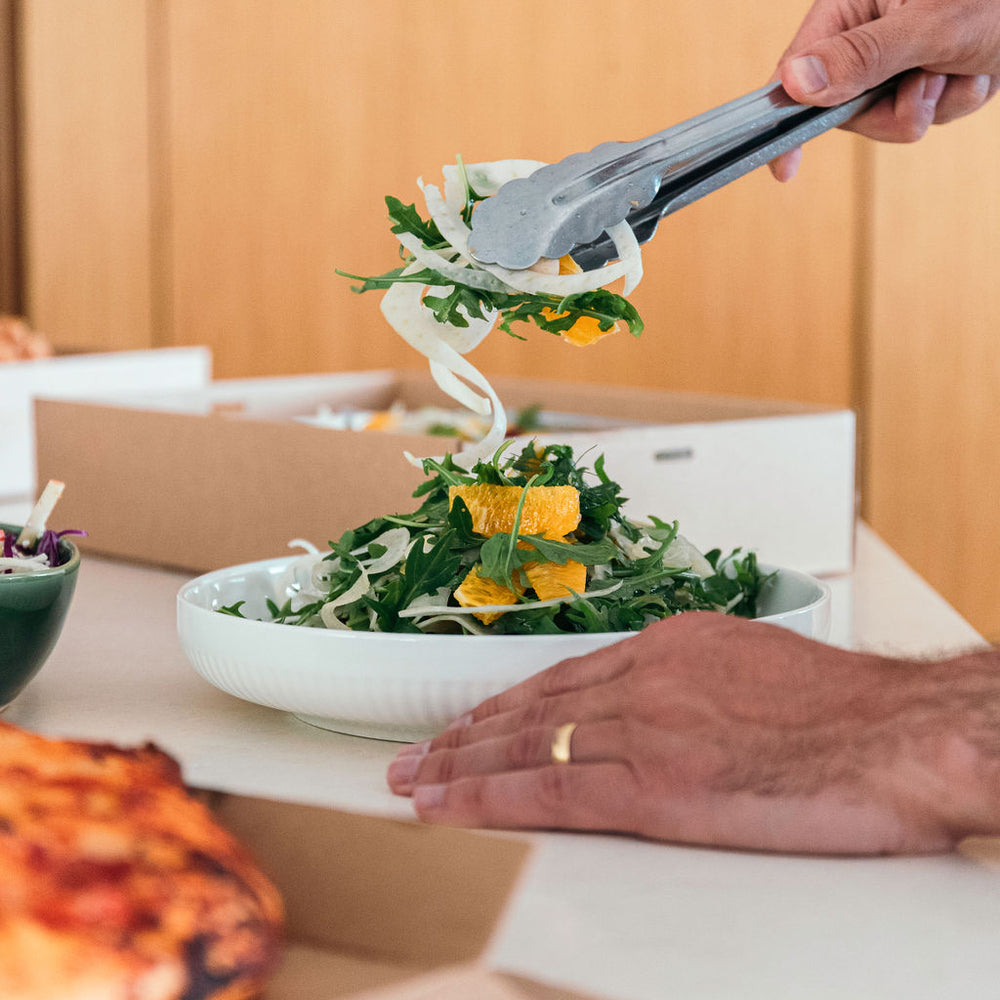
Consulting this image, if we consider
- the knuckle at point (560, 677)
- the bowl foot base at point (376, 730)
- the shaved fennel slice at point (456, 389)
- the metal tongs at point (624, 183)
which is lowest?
the bowl foot base at point (376, 730)

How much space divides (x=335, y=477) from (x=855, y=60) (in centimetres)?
59

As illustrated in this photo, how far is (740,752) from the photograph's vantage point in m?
0.59

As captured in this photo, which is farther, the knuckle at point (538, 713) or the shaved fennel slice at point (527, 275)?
the shaved fennel slice at point (527, 275)

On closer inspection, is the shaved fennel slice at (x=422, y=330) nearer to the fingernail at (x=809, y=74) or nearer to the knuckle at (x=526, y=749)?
the knuckle at (x=526, y=749)

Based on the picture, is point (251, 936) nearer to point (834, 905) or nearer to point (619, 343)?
point (834, 905)

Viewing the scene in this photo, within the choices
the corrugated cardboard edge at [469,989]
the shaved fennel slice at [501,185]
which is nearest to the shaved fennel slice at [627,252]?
the shaved fennel slice at [501,185]

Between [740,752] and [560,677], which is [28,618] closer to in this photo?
[560,677]

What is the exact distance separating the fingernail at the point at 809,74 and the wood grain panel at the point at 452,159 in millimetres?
2348

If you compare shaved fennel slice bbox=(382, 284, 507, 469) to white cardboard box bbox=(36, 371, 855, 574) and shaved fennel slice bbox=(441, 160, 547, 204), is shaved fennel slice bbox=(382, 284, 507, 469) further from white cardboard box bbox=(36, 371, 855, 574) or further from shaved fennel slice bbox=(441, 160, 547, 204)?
white cardboard box bbox=(36, 371, 855, 574)

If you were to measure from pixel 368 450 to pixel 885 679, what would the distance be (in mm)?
642

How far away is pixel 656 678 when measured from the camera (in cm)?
63

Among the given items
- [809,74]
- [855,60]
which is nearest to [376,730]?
[809,74]

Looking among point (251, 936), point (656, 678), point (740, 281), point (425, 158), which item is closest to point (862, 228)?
point (740, 281)

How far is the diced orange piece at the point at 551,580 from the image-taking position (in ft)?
2.48
